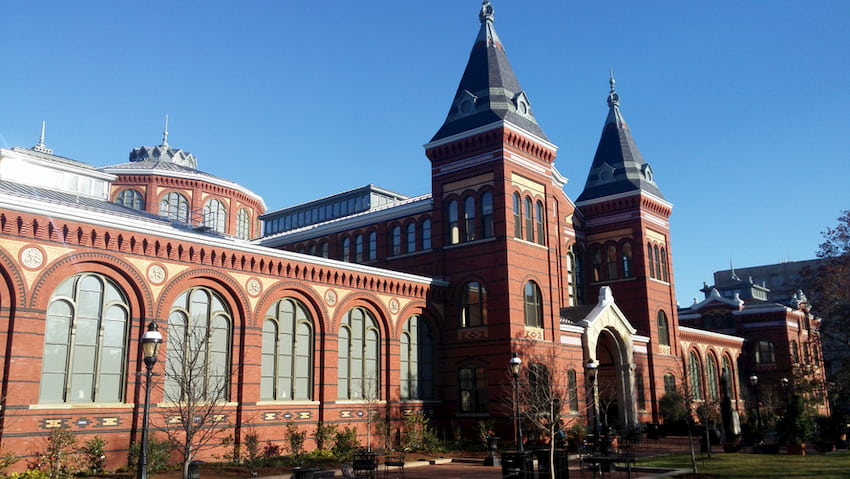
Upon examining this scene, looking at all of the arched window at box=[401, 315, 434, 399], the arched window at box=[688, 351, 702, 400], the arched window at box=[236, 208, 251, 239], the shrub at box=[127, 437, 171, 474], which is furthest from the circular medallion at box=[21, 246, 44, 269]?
the arched window at box=[688, 351, 702, 400]

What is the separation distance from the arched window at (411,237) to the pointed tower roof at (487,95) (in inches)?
243

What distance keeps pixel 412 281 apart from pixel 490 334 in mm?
4745

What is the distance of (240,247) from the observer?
27.4 m

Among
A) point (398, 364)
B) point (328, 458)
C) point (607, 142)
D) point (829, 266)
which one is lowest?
point (328, 458)

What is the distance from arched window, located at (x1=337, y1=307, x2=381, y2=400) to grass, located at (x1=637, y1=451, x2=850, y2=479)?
12.3 metres

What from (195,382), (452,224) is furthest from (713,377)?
(195,382)

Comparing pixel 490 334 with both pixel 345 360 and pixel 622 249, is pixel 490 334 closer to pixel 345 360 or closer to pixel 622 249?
pixel 345 360

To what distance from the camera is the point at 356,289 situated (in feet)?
106

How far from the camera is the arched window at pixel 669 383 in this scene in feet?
160

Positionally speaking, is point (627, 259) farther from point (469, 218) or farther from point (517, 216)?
point (469, 218)

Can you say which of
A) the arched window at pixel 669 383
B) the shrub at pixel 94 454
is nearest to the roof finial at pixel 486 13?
the arched window at pixel 669 383

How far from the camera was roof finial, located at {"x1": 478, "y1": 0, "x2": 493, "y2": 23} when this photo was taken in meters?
40.7

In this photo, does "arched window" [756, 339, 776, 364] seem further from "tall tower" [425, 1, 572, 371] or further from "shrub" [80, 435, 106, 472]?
"shrub" [80, 435, 106, 472]

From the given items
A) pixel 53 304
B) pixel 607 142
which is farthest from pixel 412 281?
pixel 607 142
